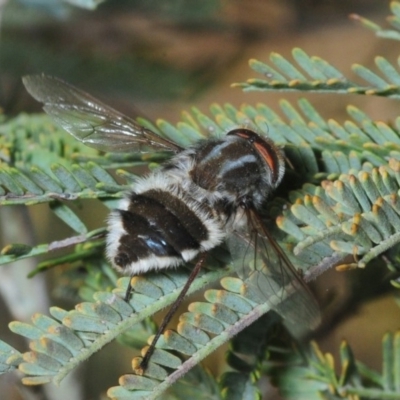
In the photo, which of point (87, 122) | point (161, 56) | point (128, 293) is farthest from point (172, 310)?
point (161, 56)

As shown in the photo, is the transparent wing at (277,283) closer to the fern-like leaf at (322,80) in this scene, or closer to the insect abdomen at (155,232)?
the insect abdomen at (155,232)

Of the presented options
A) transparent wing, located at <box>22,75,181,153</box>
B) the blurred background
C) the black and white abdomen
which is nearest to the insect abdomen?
the black and white abdomen

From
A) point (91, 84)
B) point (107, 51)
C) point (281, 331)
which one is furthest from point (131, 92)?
point (281, 331)

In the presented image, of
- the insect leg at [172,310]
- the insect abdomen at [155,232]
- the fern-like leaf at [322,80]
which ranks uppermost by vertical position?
the fern-like leaf at [322,80]

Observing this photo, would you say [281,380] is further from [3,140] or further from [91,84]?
[91,84]

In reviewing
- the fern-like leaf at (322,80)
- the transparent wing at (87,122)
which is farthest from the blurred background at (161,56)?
the fern-like leaf at (322,80)

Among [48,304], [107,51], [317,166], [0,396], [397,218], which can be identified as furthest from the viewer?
[107,51]

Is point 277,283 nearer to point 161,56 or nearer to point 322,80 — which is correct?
point 322,80
